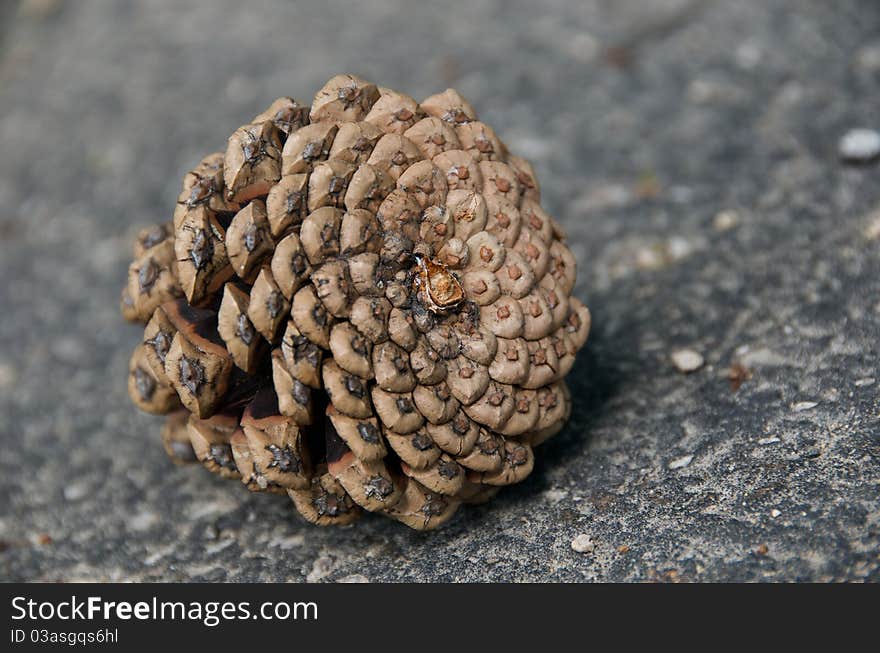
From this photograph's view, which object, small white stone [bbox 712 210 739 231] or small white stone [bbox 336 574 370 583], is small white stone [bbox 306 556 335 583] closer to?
small white stone [bbox 336 574 370 583]

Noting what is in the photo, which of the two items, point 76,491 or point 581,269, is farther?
point 581,269

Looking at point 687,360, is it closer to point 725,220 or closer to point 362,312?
point 725,220

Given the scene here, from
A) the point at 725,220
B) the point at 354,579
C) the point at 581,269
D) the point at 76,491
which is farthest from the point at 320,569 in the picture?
the point at 725,220

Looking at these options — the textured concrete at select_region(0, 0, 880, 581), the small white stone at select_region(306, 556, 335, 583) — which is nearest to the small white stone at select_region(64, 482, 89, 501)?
the textured concrete at select_region(0, 0, 880, 581)

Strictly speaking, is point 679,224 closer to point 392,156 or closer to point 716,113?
point 716,113

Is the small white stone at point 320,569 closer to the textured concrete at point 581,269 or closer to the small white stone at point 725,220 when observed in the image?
the textured concrete at point 581,269

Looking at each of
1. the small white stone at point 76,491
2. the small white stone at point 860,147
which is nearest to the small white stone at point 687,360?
the small white stone at point 860,147

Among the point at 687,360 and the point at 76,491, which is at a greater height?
the point at 76,491
